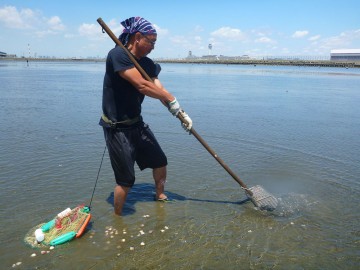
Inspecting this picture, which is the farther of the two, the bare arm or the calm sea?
the bare arm

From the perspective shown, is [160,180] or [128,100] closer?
[128,100]

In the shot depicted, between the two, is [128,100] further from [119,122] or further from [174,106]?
[174,106]

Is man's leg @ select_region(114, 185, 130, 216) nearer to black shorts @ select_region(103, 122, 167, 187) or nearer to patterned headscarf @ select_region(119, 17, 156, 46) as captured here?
black shorts @ select_region(103, 122, 167, 187)

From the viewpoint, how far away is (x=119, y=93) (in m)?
5.05

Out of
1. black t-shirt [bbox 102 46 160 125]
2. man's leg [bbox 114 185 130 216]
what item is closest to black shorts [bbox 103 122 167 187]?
man's leg [bbox 114 185 130 216]

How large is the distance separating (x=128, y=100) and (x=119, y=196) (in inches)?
64.1

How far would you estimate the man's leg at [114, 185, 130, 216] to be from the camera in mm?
5359

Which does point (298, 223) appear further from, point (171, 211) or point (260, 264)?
point (171, 211)

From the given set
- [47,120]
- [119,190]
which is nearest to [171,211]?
[119,190]

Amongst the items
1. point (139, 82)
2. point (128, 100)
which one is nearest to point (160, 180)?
point (128, 100)

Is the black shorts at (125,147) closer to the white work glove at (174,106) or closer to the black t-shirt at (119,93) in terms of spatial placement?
the black t-shirt at (119,93)

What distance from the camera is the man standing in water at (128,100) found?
4773mm

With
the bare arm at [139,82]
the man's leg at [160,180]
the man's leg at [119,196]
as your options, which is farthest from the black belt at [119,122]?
the man's leg at [160,180]

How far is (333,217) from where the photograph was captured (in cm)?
575
